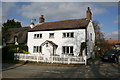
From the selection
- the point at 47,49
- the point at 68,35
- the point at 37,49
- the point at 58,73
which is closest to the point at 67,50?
the point at 68,35

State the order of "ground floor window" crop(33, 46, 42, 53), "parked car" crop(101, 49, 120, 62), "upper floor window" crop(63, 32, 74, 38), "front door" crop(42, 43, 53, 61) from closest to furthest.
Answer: "parked car" crop(101, 49, 120, 62) < "upper floor window" crop(63, 32, 74, 38) < "front door" crop(42, 43, 53, 61) < "ground floor window" crop(33, 46, 42, 53)

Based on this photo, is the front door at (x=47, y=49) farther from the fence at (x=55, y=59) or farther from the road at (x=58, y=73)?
the road at (x=58, y=73)

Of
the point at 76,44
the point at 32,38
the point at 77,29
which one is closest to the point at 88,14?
the point at 77,29

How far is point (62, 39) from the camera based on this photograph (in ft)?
80.6

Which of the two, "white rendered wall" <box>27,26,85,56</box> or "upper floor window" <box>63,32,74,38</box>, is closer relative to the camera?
"white rendered wall" <box>27,26,85,56</box>

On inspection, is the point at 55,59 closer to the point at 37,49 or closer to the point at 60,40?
the point at 60,40

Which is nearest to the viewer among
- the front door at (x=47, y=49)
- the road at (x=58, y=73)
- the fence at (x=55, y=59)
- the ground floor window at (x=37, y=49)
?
the road at (x=58, y=73)

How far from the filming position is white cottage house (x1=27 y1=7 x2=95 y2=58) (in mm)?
23297

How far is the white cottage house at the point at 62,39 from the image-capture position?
23297 mm

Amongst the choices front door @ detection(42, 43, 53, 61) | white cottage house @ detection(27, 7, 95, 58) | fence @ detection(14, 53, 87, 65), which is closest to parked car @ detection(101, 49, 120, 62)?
white cottage house @ detection(27, 7, 95, 58)

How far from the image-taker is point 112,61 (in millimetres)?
20141

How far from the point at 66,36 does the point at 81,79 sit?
49.7ft

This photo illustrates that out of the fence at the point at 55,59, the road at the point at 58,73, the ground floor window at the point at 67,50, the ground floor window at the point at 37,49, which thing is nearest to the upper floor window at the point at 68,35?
the ground floor window at the point at 67,50

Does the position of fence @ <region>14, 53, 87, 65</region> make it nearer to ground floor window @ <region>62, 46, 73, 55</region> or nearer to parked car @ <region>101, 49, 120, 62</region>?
parked car @ <region>101, 49, 120, 62</region>
